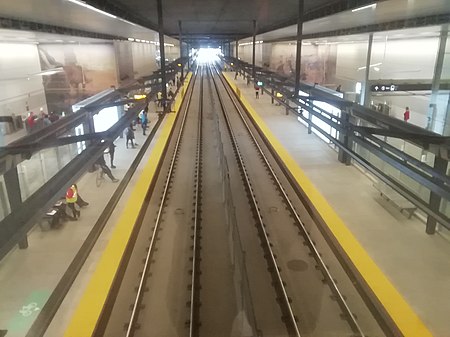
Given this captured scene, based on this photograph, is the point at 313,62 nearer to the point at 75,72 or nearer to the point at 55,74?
the point at 75,72

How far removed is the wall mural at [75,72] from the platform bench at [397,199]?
831cm

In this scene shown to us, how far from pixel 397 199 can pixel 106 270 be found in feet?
18.5

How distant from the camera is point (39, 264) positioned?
20.3ft

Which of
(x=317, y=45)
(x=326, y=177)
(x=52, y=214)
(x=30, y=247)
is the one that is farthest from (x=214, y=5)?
(x=317, y=45)

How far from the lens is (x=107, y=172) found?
9.69 metres

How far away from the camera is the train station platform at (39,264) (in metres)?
5.02

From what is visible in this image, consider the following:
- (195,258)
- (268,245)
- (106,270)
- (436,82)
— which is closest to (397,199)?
(268,245)

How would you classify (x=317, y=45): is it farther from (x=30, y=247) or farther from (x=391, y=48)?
(x=30, y=247)

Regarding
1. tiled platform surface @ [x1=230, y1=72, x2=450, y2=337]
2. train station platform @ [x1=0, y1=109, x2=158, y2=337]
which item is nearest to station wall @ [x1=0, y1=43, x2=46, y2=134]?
train station platform @ [x1=0, y1=109, x2=158, y2=337]

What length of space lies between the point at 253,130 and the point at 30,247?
10.9 metres

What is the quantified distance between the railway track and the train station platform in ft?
2.80

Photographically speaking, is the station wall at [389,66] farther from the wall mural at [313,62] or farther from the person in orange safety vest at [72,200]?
the person in orange safety vest at [72,200]

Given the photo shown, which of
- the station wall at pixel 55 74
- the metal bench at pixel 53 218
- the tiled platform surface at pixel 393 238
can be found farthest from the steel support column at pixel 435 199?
the station wall at pixel 55 74

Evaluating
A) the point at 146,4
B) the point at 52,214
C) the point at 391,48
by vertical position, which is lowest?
the point at 52,214
